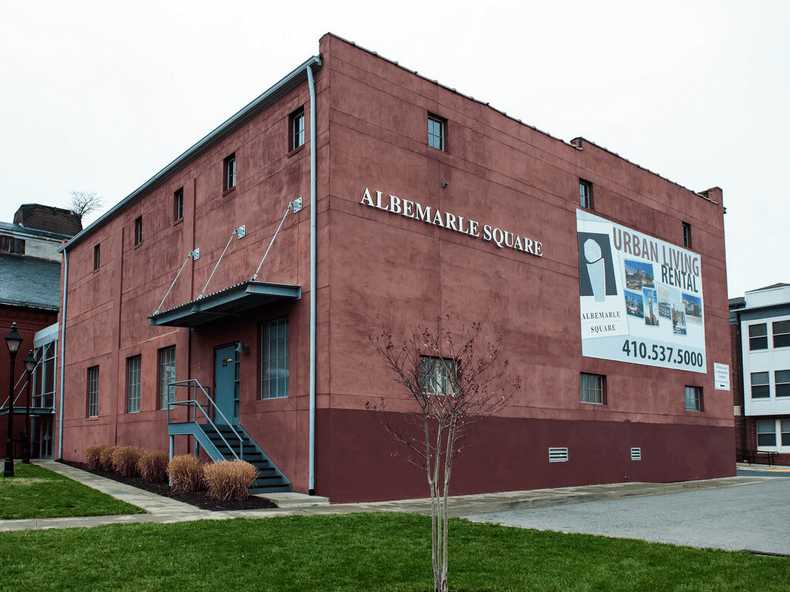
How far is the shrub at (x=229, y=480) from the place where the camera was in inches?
614

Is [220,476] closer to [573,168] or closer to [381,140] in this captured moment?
[381,140]

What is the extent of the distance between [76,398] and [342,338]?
16.9m

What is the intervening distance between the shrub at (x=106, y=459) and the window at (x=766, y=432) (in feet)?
116

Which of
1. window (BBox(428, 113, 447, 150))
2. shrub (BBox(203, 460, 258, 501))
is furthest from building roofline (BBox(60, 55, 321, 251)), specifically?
shrub (BBox(203, 460, 258, 501))

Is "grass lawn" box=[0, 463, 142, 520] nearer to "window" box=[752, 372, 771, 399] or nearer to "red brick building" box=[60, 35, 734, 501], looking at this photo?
"red brick building" box=[60, 35, 734, 501]

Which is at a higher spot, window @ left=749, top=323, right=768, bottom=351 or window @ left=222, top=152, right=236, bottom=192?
window @ left=222, top=152, right=236, bottom=192

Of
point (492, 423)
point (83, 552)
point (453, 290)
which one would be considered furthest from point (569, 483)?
point (83, 552)

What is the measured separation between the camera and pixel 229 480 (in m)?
15.6

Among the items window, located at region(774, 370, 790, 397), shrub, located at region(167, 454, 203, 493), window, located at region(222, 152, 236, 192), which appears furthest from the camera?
window, located at region(774, 370, 790, 397)

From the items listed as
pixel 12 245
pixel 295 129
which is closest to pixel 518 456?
pixel 295 129

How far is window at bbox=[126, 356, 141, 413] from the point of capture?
84.6ft

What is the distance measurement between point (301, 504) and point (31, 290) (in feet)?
91.2

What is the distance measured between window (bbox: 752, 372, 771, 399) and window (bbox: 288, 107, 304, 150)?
1384 inches

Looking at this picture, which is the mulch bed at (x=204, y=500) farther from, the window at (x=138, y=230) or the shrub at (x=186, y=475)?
the window at (x=138, y=230)
